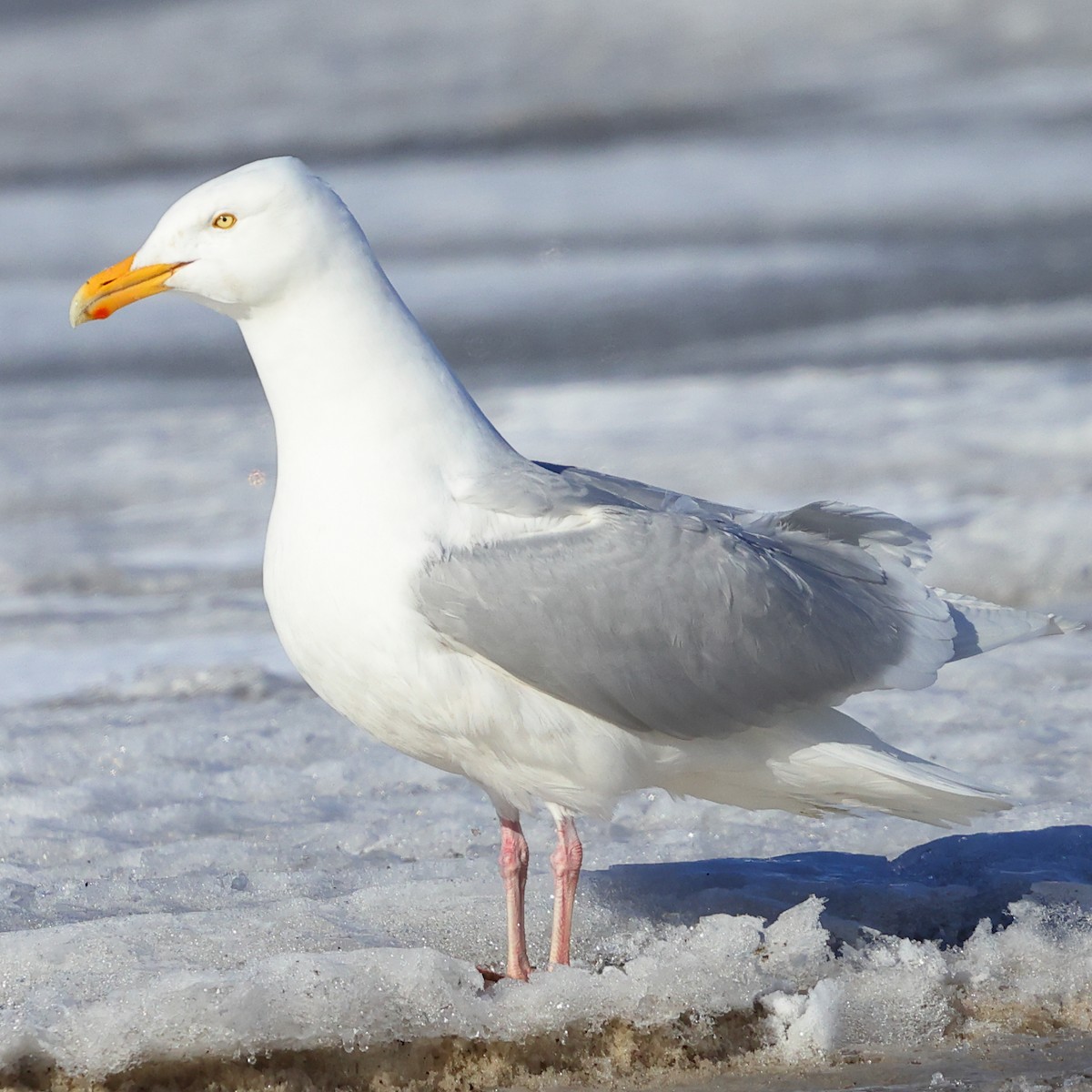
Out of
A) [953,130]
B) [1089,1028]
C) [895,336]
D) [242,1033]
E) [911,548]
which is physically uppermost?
[953,130]

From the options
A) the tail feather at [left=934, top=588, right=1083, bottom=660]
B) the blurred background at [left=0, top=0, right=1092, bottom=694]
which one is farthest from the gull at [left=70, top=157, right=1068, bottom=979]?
the blurred background at [left=0, top=0, right=1092, bottom=694]

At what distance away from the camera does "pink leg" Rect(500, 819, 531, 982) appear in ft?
10.6

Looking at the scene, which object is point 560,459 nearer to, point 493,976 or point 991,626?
point 991,626

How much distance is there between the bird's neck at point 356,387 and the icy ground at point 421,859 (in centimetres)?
94

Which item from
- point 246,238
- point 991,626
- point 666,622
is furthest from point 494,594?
point 991,626

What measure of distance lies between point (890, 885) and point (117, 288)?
2.04 metres

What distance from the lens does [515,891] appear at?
336 cm

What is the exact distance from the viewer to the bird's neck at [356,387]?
322 centimetres

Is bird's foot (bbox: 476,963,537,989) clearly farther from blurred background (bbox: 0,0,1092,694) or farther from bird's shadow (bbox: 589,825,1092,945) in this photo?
blurred background (bbox: 0,0,1092,694)

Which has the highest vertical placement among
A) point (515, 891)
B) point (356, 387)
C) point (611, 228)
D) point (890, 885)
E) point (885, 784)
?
point (611, 228)

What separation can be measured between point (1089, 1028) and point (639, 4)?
10892 millimetres

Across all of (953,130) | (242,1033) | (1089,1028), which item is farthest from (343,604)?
(953,130)

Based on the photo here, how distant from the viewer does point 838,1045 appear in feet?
9.93

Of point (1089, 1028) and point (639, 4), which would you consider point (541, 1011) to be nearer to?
point (1089, 1028)
